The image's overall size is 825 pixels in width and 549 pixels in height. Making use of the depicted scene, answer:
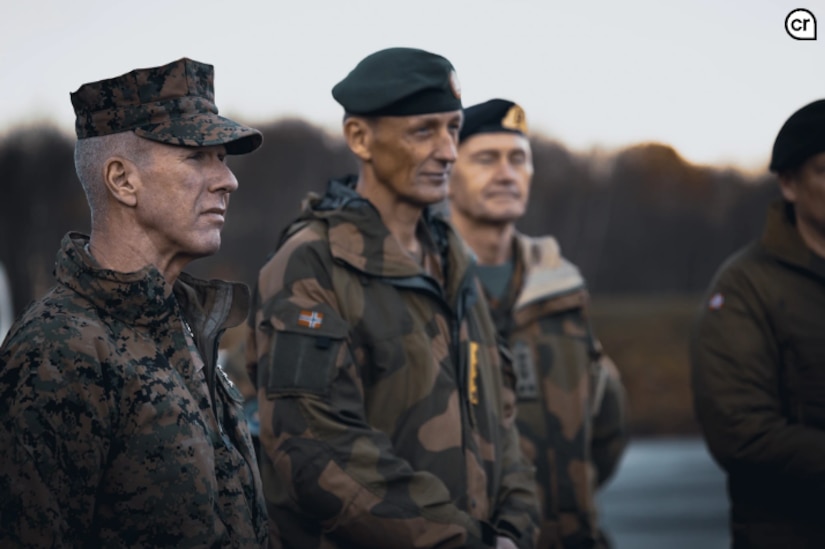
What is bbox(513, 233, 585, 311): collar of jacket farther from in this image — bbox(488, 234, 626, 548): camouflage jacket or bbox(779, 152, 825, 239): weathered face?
bbox(779, 152, 825, 239): weathered face

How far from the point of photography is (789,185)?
4.92m

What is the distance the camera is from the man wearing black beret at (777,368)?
15.2 feet

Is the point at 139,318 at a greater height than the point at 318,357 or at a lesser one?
greater

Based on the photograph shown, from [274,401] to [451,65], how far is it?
1.35 metres

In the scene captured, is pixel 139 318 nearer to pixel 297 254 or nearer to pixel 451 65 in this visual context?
pixel 297 254

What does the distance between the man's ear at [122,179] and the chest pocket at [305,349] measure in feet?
3.62

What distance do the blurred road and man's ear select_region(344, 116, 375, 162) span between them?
22.9 ft

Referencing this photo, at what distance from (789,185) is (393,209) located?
1697 mm

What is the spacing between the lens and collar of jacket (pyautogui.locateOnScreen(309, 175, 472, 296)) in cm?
410

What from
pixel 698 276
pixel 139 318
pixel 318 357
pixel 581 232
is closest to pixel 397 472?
pixel 318 357

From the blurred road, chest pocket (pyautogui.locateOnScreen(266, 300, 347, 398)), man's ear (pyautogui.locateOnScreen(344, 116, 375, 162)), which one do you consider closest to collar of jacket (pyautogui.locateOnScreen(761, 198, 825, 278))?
man's ear (pyautogui.locateOnScreen(344, 116, 375, 162))

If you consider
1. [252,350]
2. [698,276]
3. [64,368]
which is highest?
[64,368]

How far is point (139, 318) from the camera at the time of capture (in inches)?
111

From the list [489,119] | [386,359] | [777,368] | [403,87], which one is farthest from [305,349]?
[489,119]
